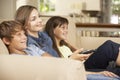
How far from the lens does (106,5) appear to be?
536 cm

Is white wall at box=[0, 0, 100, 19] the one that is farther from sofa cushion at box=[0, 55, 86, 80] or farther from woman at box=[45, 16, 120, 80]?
sofa cushion at box=[0, 55, 86, 80]

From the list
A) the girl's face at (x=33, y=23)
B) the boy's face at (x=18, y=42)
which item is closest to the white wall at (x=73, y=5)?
the girl's face at (x=33, y=23)

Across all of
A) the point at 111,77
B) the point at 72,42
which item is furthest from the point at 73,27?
the point at 111,77

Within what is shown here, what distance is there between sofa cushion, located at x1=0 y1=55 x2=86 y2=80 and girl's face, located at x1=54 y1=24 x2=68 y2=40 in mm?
860

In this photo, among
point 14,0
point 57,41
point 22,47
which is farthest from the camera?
point 14,0

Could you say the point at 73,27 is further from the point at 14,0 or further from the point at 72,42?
the point at 14,0

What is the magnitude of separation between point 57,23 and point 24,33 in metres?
0.36

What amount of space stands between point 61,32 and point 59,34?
35 millimetres

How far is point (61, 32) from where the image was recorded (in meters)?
1.80

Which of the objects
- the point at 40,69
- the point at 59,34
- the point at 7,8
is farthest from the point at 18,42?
the point at 7,8

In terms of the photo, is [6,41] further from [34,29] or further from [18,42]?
[34,29]

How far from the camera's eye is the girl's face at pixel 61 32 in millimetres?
1763

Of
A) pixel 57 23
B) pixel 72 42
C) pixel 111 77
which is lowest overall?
pixel 111 77

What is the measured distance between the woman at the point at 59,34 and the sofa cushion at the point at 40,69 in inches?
31.0
